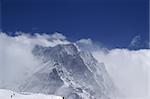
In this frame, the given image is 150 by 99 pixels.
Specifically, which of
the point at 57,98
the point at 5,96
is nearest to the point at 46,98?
the point at 57,98

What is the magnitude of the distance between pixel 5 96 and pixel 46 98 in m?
9.38

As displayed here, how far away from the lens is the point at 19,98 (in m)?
81.0

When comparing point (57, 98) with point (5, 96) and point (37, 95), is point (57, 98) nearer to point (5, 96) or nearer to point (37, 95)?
point (37, 95)

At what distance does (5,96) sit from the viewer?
83.6 m

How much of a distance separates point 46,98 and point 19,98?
225 inches

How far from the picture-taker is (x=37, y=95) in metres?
83.6

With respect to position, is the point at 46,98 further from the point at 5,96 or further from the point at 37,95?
the point at 5,96

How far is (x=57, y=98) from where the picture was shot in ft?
267

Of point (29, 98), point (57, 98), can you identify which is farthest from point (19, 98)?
point (57, 98)

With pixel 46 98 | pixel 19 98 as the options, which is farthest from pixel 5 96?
pixel 46 98

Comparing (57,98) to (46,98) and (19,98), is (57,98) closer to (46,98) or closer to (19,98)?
(46,98)

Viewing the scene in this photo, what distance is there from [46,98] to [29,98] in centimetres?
361

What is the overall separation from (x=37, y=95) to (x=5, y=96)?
701 cm

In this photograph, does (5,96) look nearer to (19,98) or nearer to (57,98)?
(19,98)
